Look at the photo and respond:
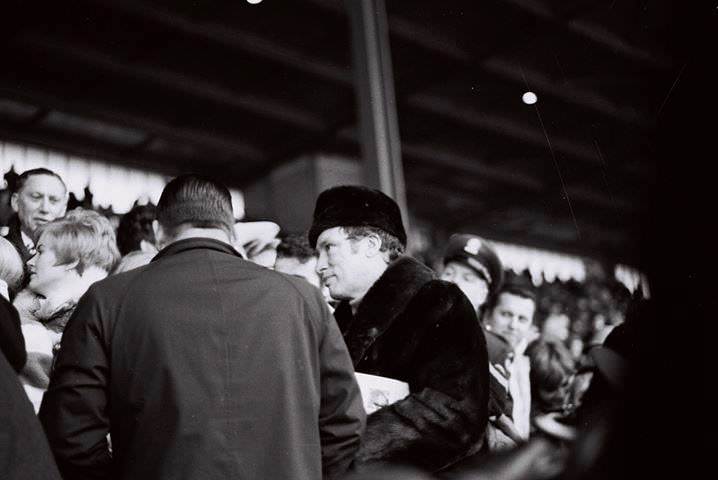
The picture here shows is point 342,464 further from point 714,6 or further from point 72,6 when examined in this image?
point 72,6

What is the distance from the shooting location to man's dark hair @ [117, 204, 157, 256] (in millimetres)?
3160

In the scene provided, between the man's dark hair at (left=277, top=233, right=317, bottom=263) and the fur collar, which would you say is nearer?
the fur collar

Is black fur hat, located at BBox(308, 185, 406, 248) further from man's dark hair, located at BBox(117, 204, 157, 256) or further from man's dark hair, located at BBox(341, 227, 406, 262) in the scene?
man's dark hair, located at BBox(117, 204, 157, 256)

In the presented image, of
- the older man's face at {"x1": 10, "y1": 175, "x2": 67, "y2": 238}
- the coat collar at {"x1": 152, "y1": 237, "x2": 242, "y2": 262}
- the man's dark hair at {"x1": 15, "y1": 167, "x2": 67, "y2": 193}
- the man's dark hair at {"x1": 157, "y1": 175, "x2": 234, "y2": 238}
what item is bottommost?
the coat collar at {"x1": 152, "y1": 237, "x2": 242, "y2": 262}

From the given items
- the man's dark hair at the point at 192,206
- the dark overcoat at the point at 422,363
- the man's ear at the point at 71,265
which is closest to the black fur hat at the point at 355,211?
the dark overcoat at the point at 422,363

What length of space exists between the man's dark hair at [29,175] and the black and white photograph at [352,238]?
1cm

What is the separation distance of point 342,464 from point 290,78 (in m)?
2.38

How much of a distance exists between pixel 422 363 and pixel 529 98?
2.43 meters

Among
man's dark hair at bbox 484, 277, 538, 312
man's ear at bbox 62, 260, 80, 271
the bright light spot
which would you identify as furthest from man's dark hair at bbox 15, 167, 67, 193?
the bright light spot

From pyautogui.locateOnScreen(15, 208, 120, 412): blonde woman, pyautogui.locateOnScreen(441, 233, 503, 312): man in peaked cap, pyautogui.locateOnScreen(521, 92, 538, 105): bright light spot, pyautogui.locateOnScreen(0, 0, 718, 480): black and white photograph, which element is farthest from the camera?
pyautogui.locateOnScreen(521, 92, 538, 105): bright light spot

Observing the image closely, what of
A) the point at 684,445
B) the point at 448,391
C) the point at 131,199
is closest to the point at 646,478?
the point at 684,445

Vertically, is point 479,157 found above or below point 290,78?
below

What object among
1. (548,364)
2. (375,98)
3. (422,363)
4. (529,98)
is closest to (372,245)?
(422,363)

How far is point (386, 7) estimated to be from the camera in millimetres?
4527
